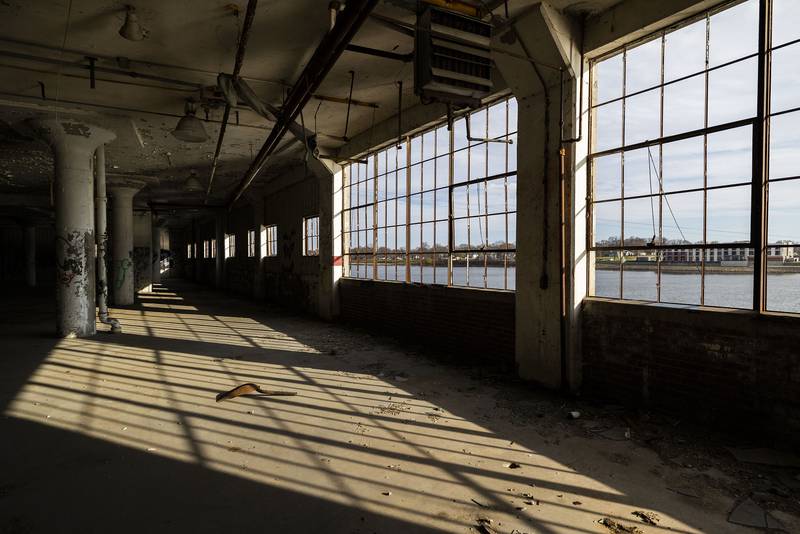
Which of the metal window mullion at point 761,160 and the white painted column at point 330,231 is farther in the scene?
the white painted column at point 330,231

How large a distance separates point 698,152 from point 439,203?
4081mm

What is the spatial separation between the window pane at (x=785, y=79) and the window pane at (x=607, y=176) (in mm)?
1380

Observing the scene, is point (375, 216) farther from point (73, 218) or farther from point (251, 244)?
point (251, 244)

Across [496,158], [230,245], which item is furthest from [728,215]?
[230,245]

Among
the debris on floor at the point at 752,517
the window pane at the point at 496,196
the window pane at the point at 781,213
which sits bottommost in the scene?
the debris on floor at the point at 752,517

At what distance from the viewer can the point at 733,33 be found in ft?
13.7

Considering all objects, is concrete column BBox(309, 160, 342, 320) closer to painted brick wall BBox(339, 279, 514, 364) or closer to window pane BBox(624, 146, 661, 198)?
painted brick wall BBox(339, 279, 514, 364)

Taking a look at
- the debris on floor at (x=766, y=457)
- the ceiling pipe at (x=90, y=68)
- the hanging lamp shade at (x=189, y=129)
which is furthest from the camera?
the hanging lamp shade at (x=189, y=129)

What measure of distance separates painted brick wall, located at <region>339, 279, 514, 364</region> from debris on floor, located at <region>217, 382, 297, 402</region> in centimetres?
283

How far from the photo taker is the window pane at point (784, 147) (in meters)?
3.79

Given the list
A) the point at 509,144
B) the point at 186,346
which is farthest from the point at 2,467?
the point at 509,144

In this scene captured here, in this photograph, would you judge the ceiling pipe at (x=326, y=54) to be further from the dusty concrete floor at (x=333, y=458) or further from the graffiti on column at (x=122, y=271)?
the graffiti on column at (x=122, y=271)

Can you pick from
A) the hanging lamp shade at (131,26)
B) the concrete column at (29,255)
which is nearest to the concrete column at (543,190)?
the hanging lamp shade at (131,26)

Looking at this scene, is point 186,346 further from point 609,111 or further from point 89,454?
point 609,111
